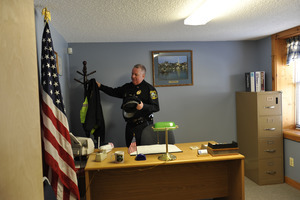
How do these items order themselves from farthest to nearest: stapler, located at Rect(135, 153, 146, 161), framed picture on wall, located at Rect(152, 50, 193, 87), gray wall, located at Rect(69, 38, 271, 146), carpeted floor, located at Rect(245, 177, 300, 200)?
framed picture on wall, located at Rect(152, 50, 193, 87)
gray wall, located at Rect(69, 38, 271, 146)
carpeted floor, located at Rect(245, 177, 300, 200)
stapler, located at Rect(135, 153, 146, 161)

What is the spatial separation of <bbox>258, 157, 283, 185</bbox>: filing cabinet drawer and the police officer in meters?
1.90

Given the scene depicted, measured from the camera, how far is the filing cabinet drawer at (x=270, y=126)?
11.4 feet

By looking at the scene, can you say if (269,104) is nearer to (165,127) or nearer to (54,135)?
(165,127)

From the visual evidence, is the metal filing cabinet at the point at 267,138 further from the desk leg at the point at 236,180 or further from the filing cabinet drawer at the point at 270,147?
the desk leg at the point at 236,180

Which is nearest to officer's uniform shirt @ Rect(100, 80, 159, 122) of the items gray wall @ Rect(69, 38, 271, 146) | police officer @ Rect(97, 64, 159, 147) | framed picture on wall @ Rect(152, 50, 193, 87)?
police officer @ Rect(97, 64, 159, 147)

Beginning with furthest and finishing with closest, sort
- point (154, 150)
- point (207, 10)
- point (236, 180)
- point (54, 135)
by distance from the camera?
point (154, 150) < point (236, 180) < point (207, 10) < point (54, 135)

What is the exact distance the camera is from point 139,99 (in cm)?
338

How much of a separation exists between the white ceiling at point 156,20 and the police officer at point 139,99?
0.69m

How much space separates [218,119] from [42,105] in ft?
10.4

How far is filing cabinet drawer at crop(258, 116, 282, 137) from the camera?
11.4ft

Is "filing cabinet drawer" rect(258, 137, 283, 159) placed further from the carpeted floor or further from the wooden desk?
the wooden desk

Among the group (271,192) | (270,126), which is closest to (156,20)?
(270,126)

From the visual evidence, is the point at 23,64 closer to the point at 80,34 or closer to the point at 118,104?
the point at 80,34

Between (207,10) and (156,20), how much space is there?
686 millimetres
